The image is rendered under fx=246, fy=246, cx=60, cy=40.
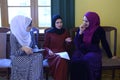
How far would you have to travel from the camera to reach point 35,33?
3.41 metres

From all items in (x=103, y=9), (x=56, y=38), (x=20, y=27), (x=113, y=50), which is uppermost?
(x=103, y=9)

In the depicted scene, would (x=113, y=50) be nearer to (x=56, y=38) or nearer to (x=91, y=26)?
(x=91, y=26)

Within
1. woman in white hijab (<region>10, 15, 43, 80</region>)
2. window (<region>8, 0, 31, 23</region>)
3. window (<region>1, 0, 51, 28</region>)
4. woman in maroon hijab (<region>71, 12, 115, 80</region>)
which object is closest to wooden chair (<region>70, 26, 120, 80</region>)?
woman in maroon hijab (<region>71, 12, 115, 80</region>)

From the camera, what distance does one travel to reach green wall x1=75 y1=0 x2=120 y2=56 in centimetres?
364

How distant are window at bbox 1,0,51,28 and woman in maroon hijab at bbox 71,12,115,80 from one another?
2.59 feet

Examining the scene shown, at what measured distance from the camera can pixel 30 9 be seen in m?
3.83

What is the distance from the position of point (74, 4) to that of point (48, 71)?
1064mm

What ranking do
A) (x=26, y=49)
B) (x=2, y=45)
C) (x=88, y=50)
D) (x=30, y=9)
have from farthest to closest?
(x=30, y=9) < (x=2, y=45) < (x=88, y=50) < (x=26, y=49)

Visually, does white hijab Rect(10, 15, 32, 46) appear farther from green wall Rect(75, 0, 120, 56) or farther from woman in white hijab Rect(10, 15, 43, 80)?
green wall Rect(75, 0, 120, 56)

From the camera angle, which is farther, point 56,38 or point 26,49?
point 56,38

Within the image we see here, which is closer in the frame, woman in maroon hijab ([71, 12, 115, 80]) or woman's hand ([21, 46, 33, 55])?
woman's hand ([21, 46, 33, 55])

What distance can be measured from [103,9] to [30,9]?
3.67 ft

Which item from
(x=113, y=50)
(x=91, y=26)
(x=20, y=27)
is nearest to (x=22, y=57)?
(x=20, y=27)

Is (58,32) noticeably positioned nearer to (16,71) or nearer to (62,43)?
(62,43)
